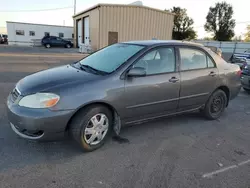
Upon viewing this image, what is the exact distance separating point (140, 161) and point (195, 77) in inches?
75.9

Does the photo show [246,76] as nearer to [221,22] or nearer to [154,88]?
[154,88]

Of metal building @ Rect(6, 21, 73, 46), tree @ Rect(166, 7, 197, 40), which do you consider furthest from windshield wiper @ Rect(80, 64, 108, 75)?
tree @ Rect(166, 7, 197, 40)

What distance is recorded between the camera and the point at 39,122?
256 centimetres

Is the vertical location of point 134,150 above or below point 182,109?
below

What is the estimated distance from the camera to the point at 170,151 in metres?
3.12

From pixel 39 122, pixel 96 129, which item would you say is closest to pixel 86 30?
pixel 96 129

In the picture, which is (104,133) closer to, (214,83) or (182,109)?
(182,109)

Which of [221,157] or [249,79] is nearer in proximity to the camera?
[221,157]

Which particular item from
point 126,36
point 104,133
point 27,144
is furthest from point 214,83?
point 126,36

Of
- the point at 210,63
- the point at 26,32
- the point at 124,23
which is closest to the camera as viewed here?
the point at 210,63

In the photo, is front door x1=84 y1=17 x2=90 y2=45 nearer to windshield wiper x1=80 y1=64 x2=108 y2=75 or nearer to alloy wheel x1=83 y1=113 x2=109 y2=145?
windshield wiper x1=80 y1=64 x2=108 y2=75

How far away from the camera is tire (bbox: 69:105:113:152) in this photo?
110 inches

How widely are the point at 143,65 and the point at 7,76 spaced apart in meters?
6.32

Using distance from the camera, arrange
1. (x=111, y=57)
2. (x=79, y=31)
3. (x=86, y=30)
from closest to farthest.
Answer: (x=111, y=57), (x=86, y=30), (x=79, y=31)
